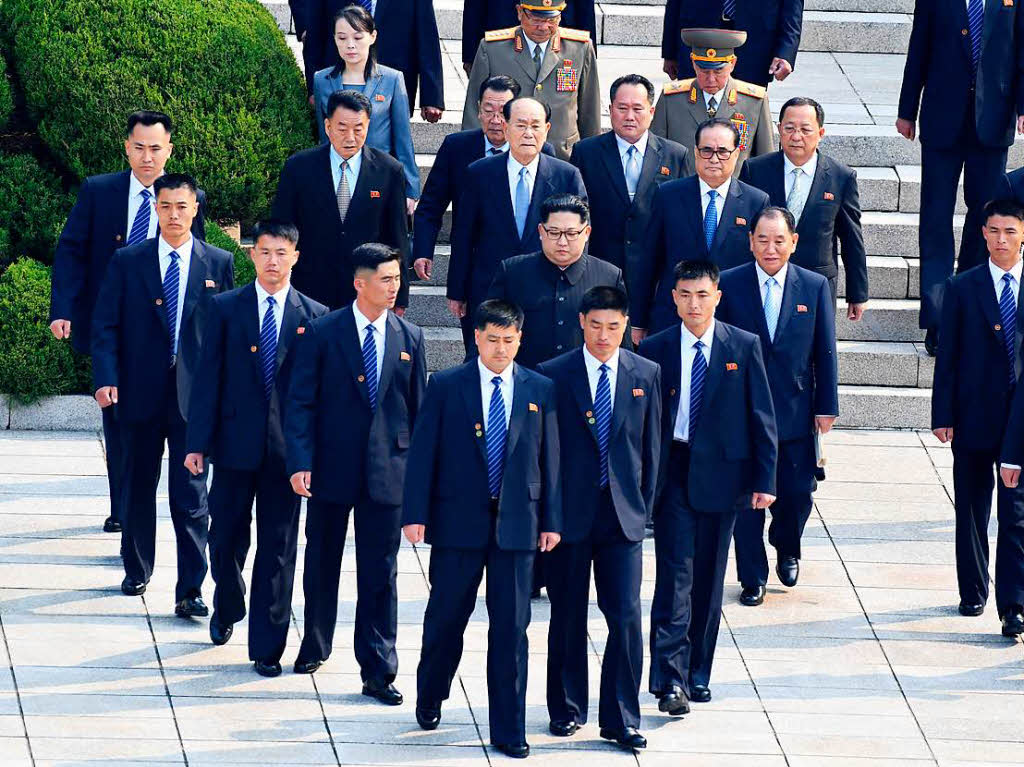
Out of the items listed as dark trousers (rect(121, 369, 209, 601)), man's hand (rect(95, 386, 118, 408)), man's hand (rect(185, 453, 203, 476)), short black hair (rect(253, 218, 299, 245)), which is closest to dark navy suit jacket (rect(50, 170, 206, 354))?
man's hand (rect(95, 386, 118, 408))

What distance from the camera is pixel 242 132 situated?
1433 centimetres

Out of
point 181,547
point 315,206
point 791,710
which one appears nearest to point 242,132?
point 315,206

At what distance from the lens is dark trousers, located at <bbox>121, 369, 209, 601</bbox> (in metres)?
11.0

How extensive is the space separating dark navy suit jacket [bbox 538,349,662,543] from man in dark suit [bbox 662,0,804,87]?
4922 millimetres

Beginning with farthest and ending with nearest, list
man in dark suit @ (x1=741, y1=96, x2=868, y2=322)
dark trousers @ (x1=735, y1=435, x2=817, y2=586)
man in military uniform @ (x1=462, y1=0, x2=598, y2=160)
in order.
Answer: man in military uniform @ (x1=462, y1=0, x2=598, y2=160)
man in dark suit @ (x1=741, y1=96, x2=868, y2=322)
dark trousers @ (x1=735, y1=435, x2=817, y2=586)

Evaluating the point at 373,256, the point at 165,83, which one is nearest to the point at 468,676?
the point at 373,256

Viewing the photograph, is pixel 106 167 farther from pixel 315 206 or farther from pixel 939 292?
pixel 939 292

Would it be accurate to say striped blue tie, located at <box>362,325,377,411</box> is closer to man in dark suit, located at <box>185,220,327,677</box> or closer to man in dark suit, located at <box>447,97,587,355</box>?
man in dark suit, located at <box>185,220,327,677</box>

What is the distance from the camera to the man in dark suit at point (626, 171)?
1232 centimetres

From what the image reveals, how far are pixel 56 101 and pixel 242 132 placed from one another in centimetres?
121

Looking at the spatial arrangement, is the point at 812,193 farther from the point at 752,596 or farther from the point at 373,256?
the point at 373,256

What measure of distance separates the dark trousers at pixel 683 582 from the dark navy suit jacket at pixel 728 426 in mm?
71

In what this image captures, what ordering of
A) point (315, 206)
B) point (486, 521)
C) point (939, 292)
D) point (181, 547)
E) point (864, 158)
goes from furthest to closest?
point (864, 158) < point (939, 292) < point (315, 206) < point (181, 547) < point (486, 521)

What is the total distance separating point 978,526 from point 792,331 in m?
1.37
